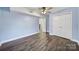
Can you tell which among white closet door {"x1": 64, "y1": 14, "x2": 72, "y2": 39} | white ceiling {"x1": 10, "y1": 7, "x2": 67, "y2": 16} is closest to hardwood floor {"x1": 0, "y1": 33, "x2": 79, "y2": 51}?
white closet door {"x1": 64, "y1": 14, "x2": 72, "y2": 39}

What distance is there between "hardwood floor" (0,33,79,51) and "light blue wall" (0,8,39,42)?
15cm

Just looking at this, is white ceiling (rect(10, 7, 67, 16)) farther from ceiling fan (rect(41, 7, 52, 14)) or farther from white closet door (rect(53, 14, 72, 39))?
white closet door (rect(53, 14, 72, 39))

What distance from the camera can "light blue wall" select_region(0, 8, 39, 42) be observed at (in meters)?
2.04

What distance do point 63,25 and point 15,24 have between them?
3.31 ft

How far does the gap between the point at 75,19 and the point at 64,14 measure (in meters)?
0.24

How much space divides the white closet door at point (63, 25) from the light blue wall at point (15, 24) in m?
0.40

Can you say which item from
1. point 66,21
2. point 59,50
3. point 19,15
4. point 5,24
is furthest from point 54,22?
point 5,24

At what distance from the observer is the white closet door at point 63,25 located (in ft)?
6.91

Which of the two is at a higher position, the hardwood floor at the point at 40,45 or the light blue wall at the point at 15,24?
the light blue wall at the point at 15,24

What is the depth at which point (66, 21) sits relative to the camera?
213 cm

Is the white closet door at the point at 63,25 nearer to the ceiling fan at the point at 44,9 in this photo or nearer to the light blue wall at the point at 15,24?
the ceiling fan at the point at 44,9

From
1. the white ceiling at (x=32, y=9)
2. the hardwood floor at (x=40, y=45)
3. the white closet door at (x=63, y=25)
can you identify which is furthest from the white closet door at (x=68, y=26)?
the white ceiling at (x=32, y=9)

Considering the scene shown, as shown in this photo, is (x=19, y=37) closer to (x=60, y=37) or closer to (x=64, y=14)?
(x=60, y=37)

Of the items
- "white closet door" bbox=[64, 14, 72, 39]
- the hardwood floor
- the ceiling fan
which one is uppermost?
the ceiling fan
